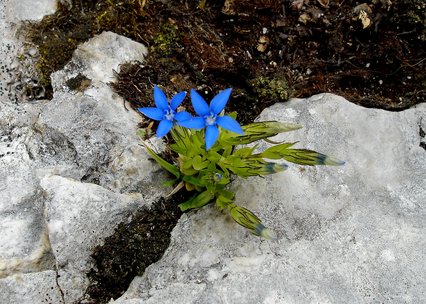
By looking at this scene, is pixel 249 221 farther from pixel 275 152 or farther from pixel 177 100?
pixel 177 100

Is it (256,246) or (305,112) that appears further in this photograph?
(305,112)

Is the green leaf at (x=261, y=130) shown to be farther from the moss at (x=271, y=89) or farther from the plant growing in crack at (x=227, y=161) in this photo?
the moss at (x=271, y=89)

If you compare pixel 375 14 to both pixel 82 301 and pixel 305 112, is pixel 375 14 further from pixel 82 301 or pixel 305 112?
pixel 82 301

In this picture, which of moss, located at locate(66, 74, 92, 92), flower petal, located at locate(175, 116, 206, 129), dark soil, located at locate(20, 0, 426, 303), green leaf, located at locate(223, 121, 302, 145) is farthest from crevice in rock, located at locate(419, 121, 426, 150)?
moss, located at locate(66, 74, 92, 92)

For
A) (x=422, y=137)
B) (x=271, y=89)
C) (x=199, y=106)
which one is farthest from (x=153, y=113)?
(x=422, y=137)

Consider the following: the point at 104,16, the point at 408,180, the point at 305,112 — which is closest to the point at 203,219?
the point at 305,112

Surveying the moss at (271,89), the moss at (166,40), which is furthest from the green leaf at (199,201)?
the moss at (166,40)
